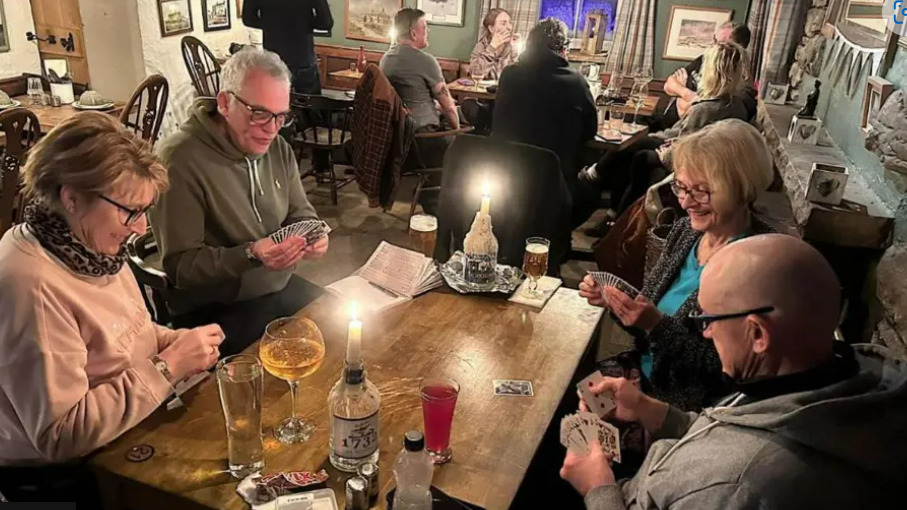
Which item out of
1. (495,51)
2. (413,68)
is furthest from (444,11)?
(413,68)

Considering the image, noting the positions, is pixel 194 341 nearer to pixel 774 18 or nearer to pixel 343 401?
pixel 343 401

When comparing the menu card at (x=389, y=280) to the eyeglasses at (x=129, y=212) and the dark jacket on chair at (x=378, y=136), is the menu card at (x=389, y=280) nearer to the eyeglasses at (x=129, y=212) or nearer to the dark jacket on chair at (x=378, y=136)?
the eyeglasses at (x=129, y=212)

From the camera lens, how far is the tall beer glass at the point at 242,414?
1.24 m

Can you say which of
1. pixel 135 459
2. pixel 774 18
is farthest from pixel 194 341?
pixel 774 18

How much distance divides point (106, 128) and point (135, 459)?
2.18ft

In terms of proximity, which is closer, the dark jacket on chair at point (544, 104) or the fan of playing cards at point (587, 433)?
the fan of playing cards at point (587, 433)

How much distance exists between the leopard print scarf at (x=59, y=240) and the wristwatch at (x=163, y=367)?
0.22 meters

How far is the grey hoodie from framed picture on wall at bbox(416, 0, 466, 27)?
6.11 m

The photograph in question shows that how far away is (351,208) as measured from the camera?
192 inches

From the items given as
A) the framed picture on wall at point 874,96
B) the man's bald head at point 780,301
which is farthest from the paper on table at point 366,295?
the framed picture on wall at point 874,96

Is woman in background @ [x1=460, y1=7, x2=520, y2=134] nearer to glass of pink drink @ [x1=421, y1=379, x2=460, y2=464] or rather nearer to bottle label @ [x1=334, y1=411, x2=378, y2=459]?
glass of pink drink @ [x1=421, y1=379, x2=460, y2=464]

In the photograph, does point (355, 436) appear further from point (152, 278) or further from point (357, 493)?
point (152, 278)

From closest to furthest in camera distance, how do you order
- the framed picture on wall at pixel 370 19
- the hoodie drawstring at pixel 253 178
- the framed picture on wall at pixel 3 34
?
the hoodie drawstring at pixel 253 178
the framed picture on wall at pixel 3 34
the framed picture on wall at pixel 370 19

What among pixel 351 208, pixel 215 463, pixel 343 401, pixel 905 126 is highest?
pixel 905 126
